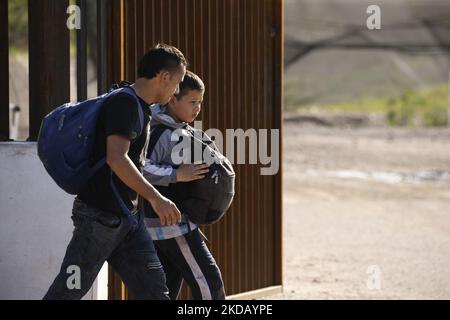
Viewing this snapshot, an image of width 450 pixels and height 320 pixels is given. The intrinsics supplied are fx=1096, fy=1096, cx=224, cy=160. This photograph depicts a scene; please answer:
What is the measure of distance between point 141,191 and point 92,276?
A: 1.75 feet

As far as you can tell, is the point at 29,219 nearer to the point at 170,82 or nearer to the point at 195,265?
the point at 195,265

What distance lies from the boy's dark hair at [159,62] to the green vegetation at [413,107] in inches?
1206

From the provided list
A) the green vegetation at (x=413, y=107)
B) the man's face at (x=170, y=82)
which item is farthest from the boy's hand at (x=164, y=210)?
the green vegetation at (x=413, y=107)

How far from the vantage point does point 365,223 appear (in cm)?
1277

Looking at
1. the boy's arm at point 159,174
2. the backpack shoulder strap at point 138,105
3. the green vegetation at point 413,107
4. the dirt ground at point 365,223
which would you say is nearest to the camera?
the backpack shoulder strap at point 138,105

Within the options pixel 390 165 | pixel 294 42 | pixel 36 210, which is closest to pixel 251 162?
pixel 36 210

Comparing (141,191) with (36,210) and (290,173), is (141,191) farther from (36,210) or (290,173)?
(290,173)

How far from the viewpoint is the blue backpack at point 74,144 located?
470 cm

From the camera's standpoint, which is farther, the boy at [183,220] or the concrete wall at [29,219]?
the concrete wall at [29,219]

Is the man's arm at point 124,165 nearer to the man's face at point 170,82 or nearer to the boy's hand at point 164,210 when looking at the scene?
the boy's hand at point 164,210

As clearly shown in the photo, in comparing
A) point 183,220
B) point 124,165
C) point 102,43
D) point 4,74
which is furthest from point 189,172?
point 4,74

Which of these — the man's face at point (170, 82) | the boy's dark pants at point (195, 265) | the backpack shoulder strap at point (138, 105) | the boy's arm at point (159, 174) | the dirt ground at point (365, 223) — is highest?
the man's face at point (170, 82)

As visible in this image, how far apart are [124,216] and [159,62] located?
0.70 meters

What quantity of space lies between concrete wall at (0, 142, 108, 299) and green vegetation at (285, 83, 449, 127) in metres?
29.2
